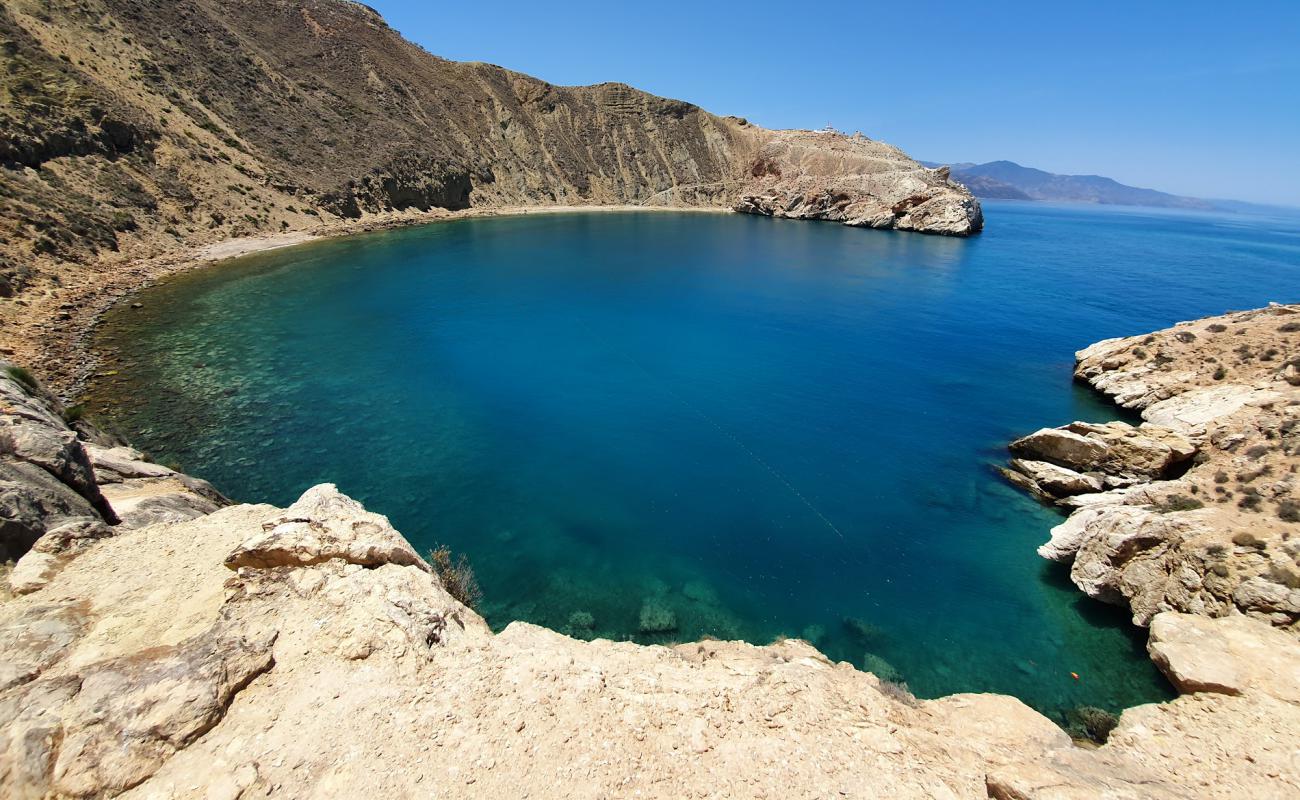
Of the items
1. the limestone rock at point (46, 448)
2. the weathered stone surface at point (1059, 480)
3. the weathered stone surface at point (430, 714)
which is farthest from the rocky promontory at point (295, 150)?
the weathered stone surface at point (1059, 480)

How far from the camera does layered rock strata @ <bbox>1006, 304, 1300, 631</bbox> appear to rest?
1470 cm

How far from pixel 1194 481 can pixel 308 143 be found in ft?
311

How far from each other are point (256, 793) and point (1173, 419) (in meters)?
35.8

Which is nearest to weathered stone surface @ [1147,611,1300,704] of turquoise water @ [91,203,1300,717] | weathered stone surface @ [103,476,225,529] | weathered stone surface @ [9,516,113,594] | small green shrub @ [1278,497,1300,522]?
turquoise water @ [91,203,1300,717]

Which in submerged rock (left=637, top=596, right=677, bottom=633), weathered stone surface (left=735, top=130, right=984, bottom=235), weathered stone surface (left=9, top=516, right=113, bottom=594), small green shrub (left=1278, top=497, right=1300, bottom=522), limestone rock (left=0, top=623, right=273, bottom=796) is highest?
weathered stone surface (left=735, top=130, right=984, bottom=235)

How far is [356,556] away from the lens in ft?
33.7

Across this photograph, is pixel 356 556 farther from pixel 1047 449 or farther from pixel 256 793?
pixel 1047 449

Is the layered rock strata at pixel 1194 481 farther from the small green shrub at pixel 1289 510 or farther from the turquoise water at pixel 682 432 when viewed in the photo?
the turquoise water at pixel 682 432

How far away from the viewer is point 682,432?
27141 millimetres

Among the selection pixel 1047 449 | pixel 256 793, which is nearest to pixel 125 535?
pixel 256 793

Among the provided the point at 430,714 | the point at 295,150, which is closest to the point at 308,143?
the point at 295,150

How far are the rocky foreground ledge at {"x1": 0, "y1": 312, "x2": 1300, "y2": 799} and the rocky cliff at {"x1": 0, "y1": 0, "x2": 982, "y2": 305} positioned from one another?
3824cm

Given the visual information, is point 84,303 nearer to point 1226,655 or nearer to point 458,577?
point 458,577

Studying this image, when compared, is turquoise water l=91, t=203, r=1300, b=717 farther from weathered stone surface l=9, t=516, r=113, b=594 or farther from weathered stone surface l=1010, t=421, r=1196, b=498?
weathered stone surface l=9, t=516, r=113, b=594
